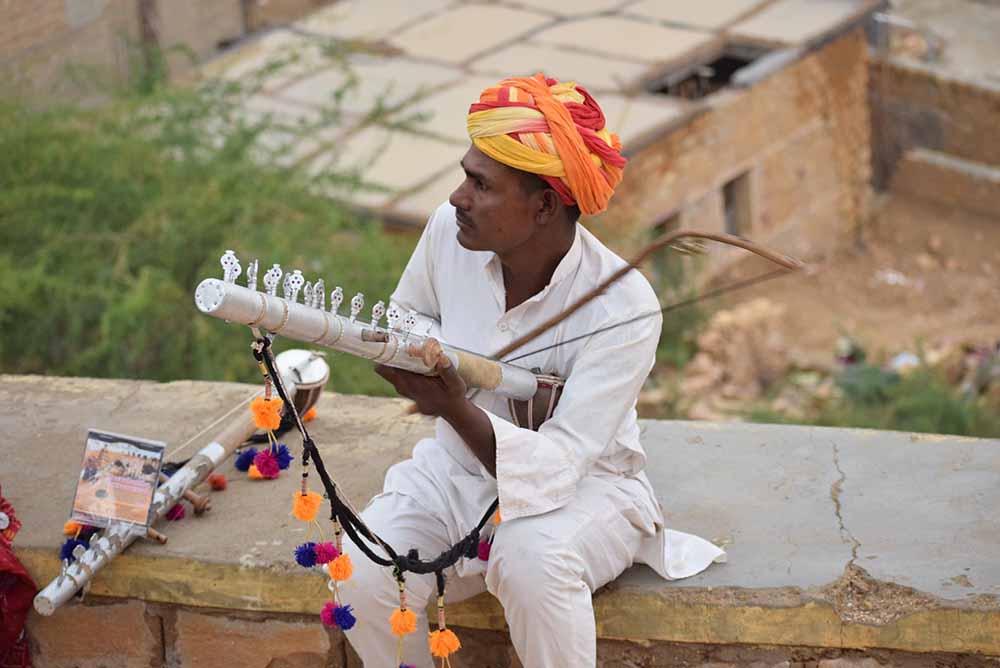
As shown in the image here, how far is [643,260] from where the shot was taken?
2934 millimetres

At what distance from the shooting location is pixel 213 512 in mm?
3490

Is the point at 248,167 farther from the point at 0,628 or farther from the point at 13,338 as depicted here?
the point at 0,628

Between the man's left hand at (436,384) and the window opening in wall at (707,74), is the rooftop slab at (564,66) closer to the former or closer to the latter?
the window opening in wall at (707,74)

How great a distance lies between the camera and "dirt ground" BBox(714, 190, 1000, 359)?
9789 mm

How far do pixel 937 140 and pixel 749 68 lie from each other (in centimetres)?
255

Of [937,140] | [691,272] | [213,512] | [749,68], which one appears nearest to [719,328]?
[691,272]

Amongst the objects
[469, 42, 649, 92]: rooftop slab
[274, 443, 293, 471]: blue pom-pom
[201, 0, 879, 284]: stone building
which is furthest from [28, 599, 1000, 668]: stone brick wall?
[469, 42, 649, 92]: rooftop slab

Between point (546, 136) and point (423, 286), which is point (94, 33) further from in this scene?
point (546, 136)

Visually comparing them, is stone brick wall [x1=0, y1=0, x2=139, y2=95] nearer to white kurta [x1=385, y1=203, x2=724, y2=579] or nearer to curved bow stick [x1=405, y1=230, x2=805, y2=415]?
white kurta [x1=385, y1=203, x2=724, y2=579]

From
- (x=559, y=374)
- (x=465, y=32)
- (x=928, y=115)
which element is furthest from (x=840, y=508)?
(x=928, y=115)

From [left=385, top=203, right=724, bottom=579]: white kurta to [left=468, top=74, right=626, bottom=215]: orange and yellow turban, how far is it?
0.19 m

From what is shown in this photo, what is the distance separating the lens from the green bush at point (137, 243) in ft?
19.1

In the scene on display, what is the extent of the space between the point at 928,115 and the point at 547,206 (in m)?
9.41

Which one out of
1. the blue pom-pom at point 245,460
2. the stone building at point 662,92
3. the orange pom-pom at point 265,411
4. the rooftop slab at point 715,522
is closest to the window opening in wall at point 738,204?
the stone building at point 662,92
